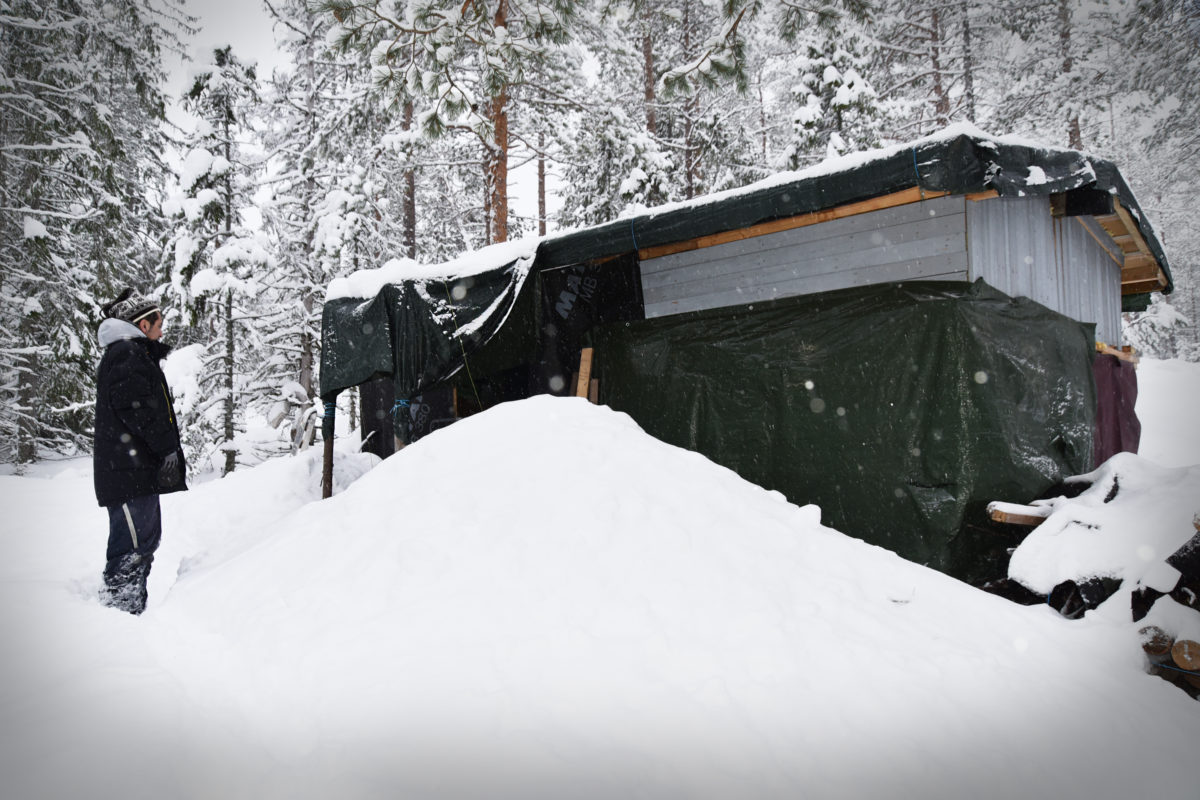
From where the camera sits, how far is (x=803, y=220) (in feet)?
19.5

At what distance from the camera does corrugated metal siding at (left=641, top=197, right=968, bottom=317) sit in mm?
5410

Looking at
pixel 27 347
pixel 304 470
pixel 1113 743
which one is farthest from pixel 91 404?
pixel 1113 743

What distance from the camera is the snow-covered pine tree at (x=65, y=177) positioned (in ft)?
29.7

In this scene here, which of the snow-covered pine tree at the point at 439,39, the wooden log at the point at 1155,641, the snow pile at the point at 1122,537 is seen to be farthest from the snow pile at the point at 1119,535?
the snow-covered pine tree at the point at 439,39

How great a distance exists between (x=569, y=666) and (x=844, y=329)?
4177mm

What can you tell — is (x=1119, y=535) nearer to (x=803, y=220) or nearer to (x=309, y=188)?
(x=803, y=220)

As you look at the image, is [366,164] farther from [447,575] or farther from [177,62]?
[447,575]

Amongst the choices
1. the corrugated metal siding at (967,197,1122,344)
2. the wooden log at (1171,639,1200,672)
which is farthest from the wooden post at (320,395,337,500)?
the wooden log at (1171,639,1200,672)

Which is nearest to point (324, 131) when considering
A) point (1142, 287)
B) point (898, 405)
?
point (898, 405)

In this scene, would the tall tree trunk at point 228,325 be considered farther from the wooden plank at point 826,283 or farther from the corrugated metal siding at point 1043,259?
the corrugated metal siding at point 1043,259

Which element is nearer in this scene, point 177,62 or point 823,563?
point 823,563

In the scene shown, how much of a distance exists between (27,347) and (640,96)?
15041 millimetres

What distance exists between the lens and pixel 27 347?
12.2 metres

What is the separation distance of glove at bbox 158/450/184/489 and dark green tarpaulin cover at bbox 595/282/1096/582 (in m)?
3.78
